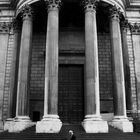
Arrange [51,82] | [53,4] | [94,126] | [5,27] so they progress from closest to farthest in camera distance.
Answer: [94,126], [51,82], [53,4], [5,27]

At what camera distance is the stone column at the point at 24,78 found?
2463 centimetres

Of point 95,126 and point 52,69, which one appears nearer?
point 95,126

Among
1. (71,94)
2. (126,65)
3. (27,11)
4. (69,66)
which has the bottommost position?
(71,94)

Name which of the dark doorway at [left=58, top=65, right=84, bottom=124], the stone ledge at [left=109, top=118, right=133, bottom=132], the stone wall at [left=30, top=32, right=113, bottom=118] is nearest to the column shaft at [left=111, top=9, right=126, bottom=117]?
the stone ledge at [left=109, top=118, right=133, bottom=132]

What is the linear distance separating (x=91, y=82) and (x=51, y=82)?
3.60 metres

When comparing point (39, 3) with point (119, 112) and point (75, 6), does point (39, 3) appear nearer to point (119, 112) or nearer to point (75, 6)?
point (75, 6)

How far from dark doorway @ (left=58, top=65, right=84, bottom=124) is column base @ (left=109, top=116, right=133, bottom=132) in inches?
200

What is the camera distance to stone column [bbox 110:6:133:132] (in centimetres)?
2484

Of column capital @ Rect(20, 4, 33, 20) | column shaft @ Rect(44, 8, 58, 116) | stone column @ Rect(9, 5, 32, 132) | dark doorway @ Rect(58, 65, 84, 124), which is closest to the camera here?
column shaft @ Rect(44, 8, 58, 116)

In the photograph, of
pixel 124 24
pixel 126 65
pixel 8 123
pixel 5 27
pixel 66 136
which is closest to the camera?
pixel 66 136

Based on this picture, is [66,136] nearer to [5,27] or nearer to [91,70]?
[91,70]

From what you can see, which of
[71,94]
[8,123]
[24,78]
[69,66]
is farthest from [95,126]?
[69,66]

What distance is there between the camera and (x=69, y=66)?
31.2 m

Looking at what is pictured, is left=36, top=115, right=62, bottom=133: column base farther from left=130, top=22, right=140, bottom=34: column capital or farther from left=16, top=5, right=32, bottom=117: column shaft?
left=130, top=22, right=140, bottom=34: column capital
